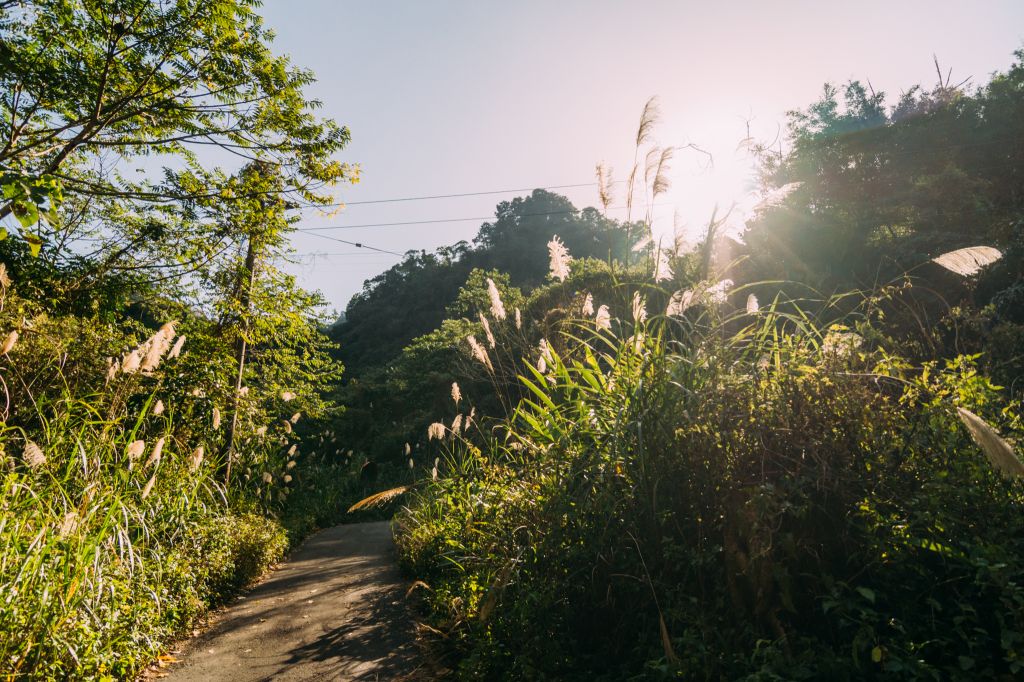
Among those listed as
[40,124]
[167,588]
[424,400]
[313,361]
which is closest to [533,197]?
[424,400]

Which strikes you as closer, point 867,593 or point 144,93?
point 867,593

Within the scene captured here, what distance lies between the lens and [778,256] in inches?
805

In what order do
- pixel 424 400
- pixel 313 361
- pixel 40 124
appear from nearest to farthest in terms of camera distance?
pixel 40 124
pixel 313 361
pixel 424 400

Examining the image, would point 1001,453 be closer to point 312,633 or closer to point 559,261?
point 559,261

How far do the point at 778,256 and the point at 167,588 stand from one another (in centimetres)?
2126

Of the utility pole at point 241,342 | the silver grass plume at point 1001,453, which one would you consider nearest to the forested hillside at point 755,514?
the silver grass plume at point 1001,453

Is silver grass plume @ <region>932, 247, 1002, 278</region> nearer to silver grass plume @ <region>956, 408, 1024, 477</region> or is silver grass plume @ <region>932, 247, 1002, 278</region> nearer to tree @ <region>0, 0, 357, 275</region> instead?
silver grass plume @ <region>956, 408, 1024, 477</region>

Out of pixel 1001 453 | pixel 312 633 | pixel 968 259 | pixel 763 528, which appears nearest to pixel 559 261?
pixel 968 259

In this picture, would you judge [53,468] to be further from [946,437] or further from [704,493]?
[946,437]

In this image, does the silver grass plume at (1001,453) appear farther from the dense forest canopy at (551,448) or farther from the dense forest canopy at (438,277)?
the dense forest canopy at (438,277)

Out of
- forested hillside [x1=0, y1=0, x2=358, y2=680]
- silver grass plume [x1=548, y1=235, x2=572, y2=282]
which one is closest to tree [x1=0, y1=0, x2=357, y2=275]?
forested hillside [x1=0, y1=0, x2=358, y2=680]

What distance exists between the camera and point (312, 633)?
5008 millimetres

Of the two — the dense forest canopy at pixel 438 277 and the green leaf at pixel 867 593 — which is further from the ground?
the dense forest canopy at pixel 438 277

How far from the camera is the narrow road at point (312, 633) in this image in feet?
13.5
